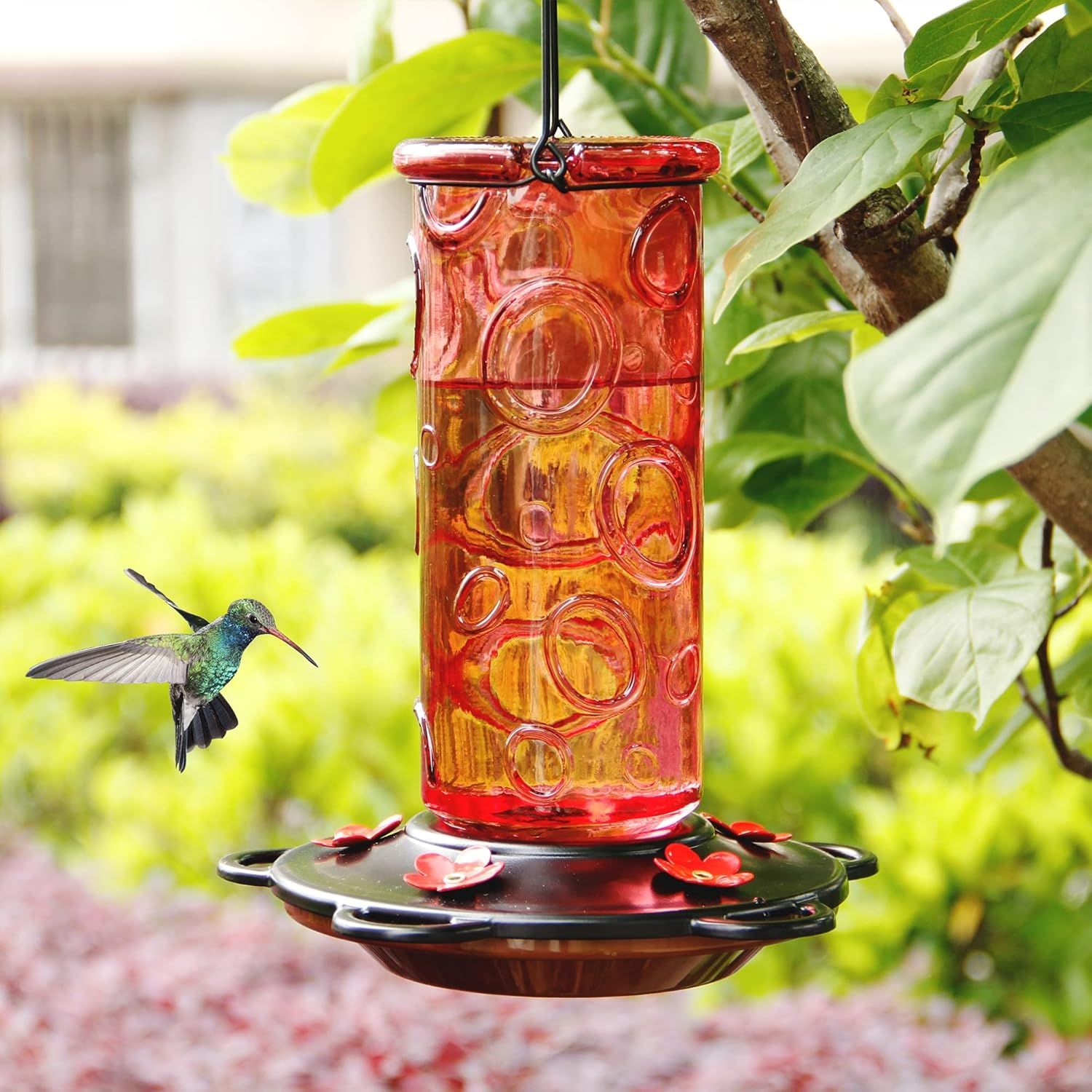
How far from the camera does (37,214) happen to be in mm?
14492

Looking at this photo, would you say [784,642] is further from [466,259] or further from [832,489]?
[466,259]

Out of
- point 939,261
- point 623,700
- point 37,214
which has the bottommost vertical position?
point 623,700

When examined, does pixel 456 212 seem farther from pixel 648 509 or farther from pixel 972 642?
pixel 972 642

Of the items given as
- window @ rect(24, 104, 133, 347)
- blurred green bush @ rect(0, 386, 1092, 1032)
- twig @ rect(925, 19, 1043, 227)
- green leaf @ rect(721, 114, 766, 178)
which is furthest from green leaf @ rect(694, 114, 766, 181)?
window @ rect(24, 104, 133, 347)

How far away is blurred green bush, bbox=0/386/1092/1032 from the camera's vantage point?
281cm

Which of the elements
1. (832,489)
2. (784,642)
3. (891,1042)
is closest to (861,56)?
(784,642)

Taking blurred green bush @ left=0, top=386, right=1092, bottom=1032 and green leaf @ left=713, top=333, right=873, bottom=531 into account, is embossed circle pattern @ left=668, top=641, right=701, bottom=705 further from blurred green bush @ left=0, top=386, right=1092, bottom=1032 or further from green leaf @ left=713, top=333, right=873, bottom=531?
blurred green bush @ left=0, top=386, right=1092, bottom=1032

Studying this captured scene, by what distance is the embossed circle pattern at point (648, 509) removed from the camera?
98cm

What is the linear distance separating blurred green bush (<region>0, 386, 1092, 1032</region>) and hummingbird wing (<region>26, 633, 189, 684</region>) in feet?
2.91

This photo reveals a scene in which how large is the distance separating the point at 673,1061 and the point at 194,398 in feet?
30.2

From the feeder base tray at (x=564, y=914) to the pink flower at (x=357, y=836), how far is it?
0.06 feet

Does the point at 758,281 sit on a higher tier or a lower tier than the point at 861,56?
lower

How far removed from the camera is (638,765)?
3.30 feet

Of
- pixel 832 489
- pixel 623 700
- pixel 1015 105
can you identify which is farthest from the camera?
pixel 832 489
